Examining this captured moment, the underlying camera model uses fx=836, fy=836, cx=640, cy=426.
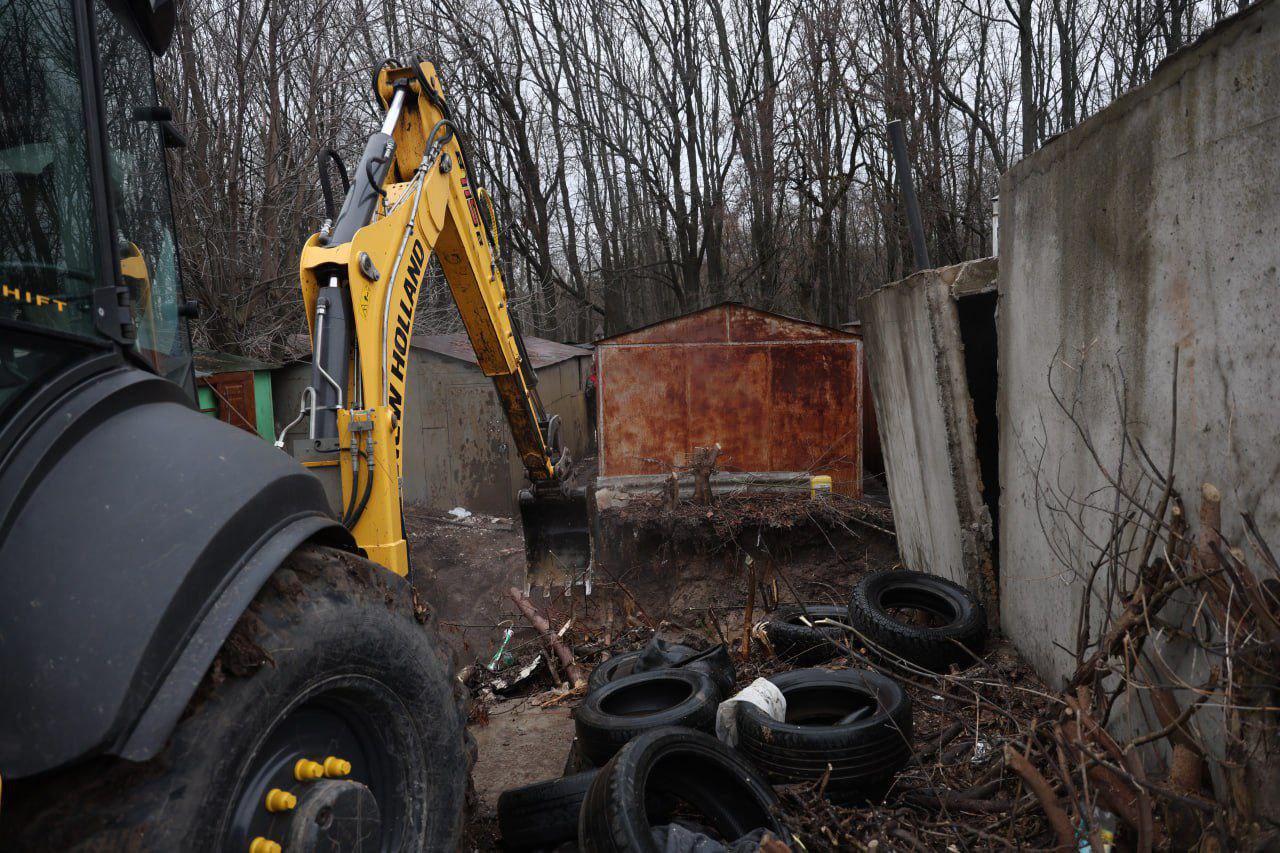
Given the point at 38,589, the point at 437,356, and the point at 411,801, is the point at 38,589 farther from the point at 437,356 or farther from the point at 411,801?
the point at 437,356

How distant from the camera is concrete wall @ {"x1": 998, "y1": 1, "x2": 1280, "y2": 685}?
253 centimetres

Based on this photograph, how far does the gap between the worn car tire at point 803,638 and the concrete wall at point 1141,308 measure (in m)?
1.11

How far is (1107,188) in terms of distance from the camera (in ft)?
11.6

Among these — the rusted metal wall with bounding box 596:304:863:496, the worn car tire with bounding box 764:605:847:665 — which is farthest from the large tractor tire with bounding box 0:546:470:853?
the rusted metal wall with bounding box 596:304:863:496

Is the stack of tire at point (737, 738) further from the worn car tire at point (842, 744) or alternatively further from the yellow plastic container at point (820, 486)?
the yellow plastic container at point (820, 486)

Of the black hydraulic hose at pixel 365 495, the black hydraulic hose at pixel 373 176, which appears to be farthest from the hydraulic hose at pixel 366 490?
the black hydraulic hose at pixel 373 176

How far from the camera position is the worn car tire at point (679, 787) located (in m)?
3.05

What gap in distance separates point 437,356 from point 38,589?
35.9 feet

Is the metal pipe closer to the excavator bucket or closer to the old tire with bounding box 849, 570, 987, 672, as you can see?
the old tire with bounding box 849, 570, 987, 672

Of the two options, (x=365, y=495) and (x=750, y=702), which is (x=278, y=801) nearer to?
(x=365, y=495)

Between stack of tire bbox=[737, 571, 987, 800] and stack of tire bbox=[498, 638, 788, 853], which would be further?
stack of tire bbox=[737, 571, 987, 800]

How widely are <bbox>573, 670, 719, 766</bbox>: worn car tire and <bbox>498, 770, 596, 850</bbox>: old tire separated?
1.70ft

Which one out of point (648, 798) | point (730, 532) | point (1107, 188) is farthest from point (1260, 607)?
point (730, 532)

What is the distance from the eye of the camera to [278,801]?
1.99m
